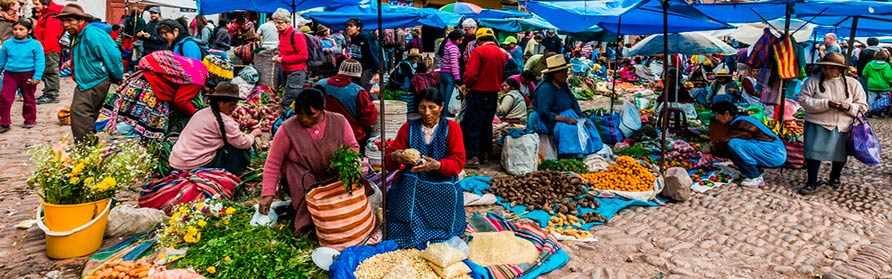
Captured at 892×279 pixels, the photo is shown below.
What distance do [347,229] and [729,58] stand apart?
1701cm

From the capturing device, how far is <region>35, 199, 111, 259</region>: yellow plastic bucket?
3875 mm

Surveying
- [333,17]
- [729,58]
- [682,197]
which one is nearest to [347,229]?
[682,197]

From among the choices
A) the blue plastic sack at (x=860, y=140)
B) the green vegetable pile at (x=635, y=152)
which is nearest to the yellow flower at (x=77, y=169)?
the green vegetable pile at (x=635, y=152)

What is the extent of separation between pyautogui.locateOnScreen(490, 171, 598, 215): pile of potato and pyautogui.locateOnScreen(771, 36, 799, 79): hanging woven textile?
388 centimetres

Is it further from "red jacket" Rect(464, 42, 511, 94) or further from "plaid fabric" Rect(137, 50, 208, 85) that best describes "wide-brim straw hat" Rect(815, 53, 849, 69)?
"plaid fabric" Rect(137, 50, 208, 85)

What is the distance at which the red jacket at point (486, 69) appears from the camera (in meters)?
7.01

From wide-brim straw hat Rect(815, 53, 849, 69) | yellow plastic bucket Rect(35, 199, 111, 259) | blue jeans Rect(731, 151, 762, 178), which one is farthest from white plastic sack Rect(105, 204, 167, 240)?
wide-brim straw hat Rect(815, 53, 849, 69)

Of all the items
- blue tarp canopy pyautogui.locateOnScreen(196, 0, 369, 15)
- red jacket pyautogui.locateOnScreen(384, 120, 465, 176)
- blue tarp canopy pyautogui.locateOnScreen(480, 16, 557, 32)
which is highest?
blue tarp canopy pyautogui.locateOnScreen(480, 16, 557, 32)

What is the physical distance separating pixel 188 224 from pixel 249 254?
54cm

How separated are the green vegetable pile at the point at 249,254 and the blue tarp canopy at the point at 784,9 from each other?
222 inches

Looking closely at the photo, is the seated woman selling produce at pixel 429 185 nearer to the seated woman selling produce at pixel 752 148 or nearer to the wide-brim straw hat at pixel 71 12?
the wide-brim straw hat at pixel 71 12

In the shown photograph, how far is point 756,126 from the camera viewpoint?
6840mm

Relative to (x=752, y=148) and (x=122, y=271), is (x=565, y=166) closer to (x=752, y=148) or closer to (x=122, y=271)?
(x=752, y=148)

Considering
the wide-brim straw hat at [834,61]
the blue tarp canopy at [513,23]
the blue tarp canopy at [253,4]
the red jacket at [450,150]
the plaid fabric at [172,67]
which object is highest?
the blue tarp canopy at [513,23]
